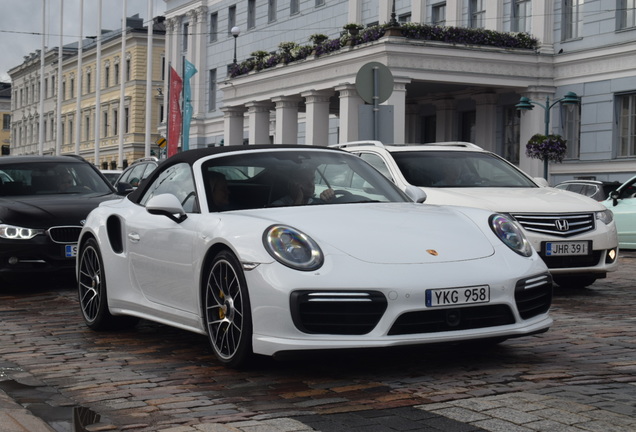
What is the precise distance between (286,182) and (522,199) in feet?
14.5

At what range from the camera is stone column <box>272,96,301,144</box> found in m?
39.5

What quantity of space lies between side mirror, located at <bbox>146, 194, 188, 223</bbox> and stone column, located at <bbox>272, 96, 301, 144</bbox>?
106 ft

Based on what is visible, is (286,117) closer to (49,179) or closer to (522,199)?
(49,179)

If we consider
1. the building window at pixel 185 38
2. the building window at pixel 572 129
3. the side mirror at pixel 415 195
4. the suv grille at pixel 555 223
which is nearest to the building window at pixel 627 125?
the building window at pixel 572 129

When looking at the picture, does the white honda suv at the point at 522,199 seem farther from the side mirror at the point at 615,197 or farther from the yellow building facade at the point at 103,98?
the yellow building facade at the point at 103,98

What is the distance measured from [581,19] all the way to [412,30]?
5.87 metres

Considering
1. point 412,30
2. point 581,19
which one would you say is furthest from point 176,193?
point 581,19

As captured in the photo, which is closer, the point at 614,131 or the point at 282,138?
the point at 614,131

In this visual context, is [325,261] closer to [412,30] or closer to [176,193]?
[176,193]

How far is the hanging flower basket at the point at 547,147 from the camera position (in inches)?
1243

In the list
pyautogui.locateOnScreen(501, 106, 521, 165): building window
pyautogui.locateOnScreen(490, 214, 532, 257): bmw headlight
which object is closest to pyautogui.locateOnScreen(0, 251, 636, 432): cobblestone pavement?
pyautogui.locateOnScreen(490, 214, 532, 257): bmw headlight

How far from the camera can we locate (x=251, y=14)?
54.7 m

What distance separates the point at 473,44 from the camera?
33.7 metres

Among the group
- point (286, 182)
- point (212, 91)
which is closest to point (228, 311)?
point (286, 182)
